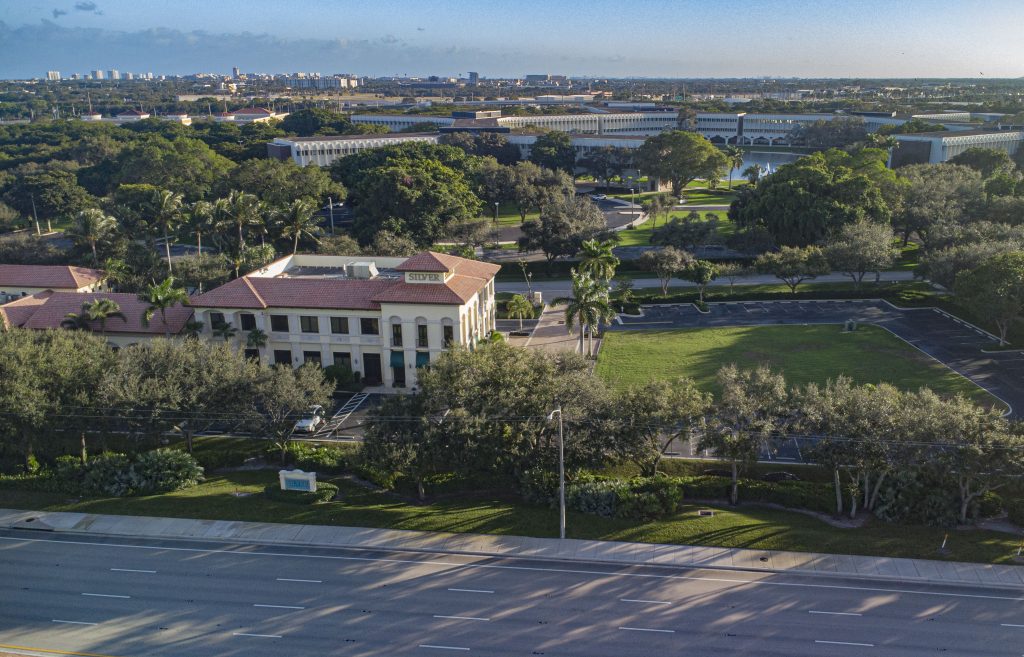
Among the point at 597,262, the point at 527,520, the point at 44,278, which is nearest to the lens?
the point at 527,520

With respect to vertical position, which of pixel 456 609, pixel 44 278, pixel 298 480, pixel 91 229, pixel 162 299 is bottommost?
pixel 456 609

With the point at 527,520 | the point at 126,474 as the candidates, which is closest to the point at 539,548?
the point at 527,520

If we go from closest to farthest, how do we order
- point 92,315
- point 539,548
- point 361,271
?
point 539,548 < point 92,315 < point 361,271

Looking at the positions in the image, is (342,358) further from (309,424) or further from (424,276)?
(309,424)

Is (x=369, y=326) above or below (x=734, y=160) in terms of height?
below

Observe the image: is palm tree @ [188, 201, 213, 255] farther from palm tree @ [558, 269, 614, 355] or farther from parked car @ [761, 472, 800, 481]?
parked car @ [761, 472, 800, 481]

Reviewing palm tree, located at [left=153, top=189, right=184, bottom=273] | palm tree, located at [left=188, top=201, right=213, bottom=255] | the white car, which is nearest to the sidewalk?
the white car
